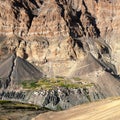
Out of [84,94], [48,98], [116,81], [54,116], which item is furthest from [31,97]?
[54,116]

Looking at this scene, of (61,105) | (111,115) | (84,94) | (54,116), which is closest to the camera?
(111,115)

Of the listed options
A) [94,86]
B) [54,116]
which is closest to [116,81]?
[94,86]

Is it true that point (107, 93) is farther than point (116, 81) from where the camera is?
No

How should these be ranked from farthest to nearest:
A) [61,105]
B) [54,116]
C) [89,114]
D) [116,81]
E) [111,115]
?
[116,81]
[61,105]
[54,116]
[89,114]
[111,115]

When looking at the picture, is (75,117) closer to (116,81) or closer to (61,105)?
(61,105)

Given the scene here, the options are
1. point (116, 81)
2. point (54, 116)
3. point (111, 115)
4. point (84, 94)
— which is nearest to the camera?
point (111, 115)

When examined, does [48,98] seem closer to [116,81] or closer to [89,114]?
[116,81]

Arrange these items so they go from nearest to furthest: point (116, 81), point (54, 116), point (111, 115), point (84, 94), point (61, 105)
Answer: point (111, 115)
point (54, 116)
point (61, 105)
point (84, 94)
point (116, 81)

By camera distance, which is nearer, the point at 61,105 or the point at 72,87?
the point at 61,105

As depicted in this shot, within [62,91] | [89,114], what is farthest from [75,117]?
[62,91]
